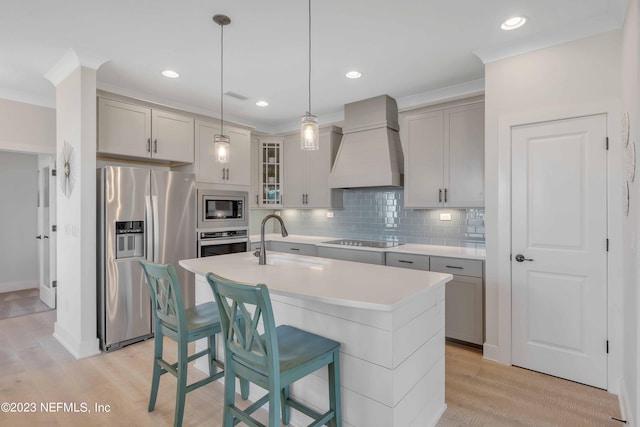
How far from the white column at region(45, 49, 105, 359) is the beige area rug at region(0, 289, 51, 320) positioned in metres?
1.55

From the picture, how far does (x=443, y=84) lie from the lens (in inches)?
141

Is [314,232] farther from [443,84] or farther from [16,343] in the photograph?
[16,343]

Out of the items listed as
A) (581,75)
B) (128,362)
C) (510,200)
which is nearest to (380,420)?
(510,200)

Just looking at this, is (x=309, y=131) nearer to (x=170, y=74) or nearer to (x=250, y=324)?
(x=250, y=324)

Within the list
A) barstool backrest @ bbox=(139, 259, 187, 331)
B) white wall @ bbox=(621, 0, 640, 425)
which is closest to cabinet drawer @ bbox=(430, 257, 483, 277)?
white wall @ bbox=(621, 0, 640, 425)

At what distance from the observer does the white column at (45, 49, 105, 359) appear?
3.00 meters

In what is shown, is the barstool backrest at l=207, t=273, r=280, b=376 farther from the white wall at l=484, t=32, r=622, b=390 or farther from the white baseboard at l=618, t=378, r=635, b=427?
the white wall at l=484, t=32, r=622, b=390

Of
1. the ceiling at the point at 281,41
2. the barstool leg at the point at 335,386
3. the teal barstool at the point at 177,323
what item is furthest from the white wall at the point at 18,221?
the barstool leg at the point at 335,386

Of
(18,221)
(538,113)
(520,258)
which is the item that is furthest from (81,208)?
(538,113)

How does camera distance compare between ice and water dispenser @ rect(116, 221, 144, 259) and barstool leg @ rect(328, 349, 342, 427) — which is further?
ice and water dispenser @ rect(116, 221, 144, 259)

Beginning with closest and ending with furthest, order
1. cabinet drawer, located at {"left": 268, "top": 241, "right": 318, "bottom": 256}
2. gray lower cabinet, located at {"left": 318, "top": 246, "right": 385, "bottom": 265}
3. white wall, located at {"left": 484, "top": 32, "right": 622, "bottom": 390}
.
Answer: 1. white wall, located at {"left": 484, "top": 32, "right": 622, "bottom": 390}
2. gray lower cabinet, located at {"left": 318, "top": 246, "right": 385, "bottom": 265}
3. cabinet drawer, located at {"left": 268, "top": 241, "right": 318, "bottom": 256}

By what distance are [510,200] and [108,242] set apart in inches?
142

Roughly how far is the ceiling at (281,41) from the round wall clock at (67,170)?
0.78m

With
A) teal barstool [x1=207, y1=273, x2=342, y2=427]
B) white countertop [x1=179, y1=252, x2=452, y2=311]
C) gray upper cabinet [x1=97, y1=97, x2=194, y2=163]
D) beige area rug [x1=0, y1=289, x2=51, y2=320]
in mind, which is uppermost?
gray upper cabinet [x1=97, y1=97, x2=194, y2=163]
